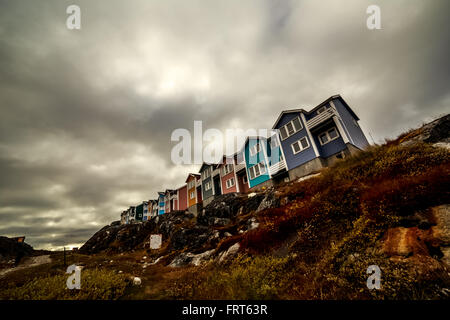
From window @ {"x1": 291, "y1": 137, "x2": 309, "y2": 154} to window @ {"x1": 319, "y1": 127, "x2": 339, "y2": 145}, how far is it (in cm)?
217

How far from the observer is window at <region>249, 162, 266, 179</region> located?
1086 inches

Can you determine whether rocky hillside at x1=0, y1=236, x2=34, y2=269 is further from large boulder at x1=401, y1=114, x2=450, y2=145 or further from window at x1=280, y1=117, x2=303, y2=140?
large boulder at x1=401, y1=114, x2=450, y2=145

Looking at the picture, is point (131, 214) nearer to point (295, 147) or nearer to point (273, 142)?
point (273, 142)

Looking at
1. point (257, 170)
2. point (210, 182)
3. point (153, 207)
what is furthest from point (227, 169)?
point (153, 207)

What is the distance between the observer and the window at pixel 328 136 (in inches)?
853

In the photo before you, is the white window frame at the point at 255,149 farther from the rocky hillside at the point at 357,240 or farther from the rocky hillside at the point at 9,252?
the rocky hillside at the point at 9,252

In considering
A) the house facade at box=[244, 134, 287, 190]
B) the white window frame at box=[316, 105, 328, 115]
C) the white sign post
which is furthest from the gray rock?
the white window frame at box=[316, 105, 328, 115]

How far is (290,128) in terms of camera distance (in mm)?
25234

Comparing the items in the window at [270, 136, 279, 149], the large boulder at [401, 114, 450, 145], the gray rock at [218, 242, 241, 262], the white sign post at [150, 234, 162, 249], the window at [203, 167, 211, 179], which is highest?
the window at [203, 167, 211, 179]

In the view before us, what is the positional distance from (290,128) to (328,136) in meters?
5.19

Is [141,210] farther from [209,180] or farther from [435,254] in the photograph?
[435,254]

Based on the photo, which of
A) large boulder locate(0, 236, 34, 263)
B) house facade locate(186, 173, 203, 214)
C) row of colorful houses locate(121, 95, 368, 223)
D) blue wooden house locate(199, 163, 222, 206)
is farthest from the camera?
house facade locate(186, 173, 203, 214)

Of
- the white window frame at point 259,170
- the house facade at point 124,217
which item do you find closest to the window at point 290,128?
the white window frame at point 259,170
